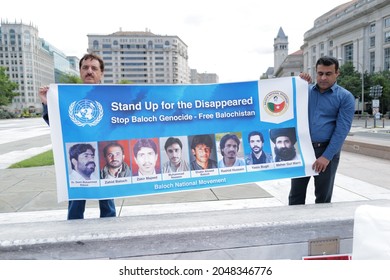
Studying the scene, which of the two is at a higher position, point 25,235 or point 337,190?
point 25,235

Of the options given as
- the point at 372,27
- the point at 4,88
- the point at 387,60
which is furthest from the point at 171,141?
the point at 4,88

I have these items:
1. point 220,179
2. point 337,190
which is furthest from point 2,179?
point 337,190

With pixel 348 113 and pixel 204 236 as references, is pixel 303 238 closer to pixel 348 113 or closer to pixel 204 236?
pixel 204 236

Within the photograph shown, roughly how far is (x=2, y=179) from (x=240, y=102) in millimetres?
6349

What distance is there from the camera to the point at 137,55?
14088 centimetres

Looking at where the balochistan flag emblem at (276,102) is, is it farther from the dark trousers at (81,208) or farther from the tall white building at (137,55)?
the tall white building at (137,55)

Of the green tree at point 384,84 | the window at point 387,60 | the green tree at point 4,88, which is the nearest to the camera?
the green tree at point 384,84

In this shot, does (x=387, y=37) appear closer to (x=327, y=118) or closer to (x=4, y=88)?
(x=327, y=118)

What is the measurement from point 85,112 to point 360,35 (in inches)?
2764

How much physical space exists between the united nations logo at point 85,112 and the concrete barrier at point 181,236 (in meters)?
0.80

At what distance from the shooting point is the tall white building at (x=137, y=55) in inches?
5497

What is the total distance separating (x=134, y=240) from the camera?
1.88m

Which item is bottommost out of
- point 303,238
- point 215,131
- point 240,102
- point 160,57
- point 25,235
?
point 303,238

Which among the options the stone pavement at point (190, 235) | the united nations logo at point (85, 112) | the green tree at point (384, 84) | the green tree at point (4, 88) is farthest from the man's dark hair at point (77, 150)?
the green tree at point (4, 88)
